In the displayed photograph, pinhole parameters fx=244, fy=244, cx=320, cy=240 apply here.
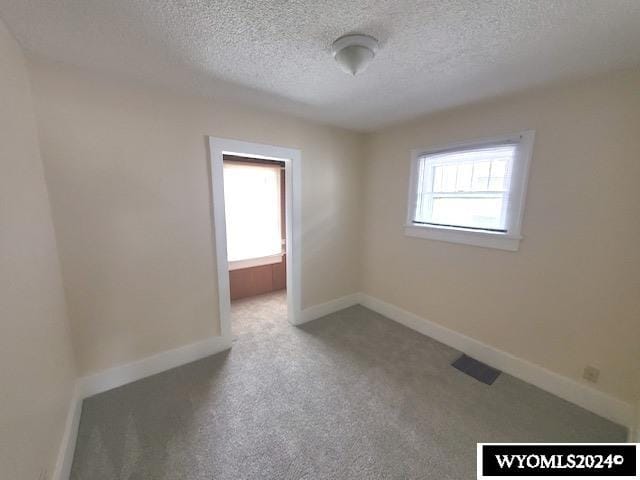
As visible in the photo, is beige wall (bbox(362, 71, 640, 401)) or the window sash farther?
the window sash

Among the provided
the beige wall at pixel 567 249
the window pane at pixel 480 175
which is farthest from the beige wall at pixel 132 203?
the beige wall at pixel 567 249

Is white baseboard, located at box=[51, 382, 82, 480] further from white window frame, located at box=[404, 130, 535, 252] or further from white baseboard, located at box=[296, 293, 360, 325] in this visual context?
white window frame, located at box=[404, 130, 535, 252]

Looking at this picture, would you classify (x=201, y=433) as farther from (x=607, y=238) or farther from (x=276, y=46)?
(x=607, y=238)

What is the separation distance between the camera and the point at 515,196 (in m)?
1.95

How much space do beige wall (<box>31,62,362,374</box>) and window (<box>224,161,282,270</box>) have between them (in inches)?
44.7

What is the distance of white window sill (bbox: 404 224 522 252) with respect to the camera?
2011 millimetres

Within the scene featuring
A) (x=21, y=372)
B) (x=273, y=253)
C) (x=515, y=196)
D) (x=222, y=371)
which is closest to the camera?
(x=21, y=372)

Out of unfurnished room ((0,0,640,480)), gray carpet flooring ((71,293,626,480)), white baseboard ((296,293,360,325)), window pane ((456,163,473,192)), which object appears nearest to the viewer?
unfurnished room ((0,0,640,480))

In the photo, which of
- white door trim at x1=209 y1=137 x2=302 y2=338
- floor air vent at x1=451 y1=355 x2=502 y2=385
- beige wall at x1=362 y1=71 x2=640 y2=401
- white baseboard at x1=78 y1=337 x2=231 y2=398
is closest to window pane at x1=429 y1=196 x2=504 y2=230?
beige wall at x1=362 y1=71 x2=640 y2=401

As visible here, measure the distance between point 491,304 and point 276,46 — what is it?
100 inches

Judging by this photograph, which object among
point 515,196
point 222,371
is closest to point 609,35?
point 515,196

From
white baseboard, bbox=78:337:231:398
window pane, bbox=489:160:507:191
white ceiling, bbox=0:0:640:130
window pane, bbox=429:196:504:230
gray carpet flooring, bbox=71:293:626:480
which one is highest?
white ceiling, bbox=0:0:640:130

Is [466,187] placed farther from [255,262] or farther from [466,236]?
[255,262]

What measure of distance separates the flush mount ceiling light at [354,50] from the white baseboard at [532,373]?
2.47 m
